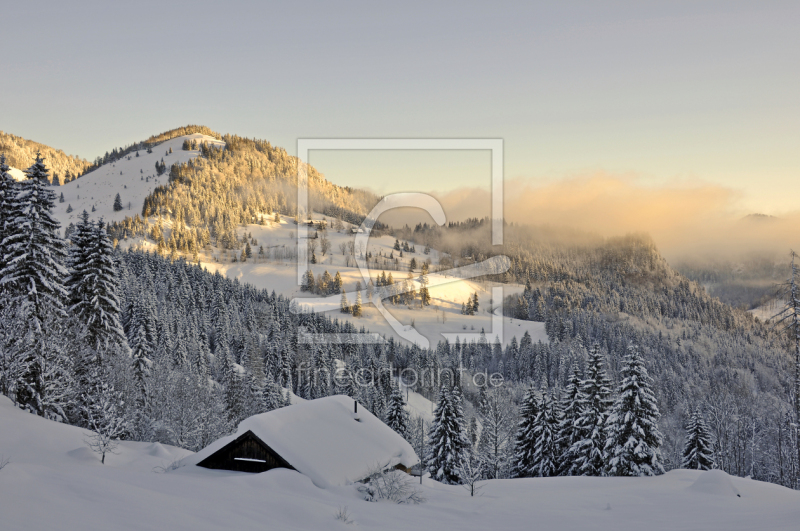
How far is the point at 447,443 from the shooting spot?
37531 mm

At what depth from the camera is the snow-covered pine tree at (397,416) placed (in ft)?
146

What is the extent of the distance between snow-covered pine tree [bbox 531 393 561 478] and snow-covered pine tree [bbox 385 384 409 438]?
12428 millimetres

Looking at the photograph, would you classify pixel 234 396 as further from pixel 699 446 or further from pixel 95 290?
pixel 699 446

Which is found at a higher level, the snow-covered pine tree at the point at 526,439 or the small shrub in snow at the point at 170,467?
the small shrub in snow at the point at 170,467

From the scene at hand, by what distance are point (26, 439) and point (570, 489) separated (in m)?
24.9

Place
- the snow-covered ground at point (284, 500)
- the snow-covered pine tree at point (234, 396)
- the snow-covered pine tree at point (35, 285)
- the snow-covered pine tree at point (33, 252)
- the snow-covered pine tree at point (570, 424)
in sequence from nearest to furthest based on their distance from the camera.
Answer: the snow-covered ground at point (284, 500), the snow-covered pine tree at point (35, 285), the snow-covered pine tree at point (33, 252), the snow-covered pine tree at point (570, 424), the snow-covered pine tree at point (234, 396)

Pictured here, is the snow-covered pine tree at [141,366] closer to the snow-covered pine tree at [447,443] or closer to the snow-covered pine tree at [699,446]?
the snow-covered pine tree at [447,443]

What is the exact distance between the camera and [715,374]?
516 feet

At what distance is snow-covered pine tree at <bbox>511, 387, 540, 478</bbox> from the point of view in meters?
38.2

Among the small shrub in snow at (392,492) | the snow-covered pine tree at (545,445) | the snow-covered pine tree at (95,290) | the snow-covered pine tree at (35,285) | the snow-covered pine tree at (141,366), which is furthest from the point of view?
the snow-covered pine tree at (545,445)

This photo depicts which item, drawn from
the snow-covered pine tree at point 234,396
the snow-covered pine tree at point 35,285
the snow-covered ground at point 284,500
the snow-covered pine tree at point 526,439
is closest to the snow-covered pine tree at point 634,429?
the snow-covered ground at point 284,500

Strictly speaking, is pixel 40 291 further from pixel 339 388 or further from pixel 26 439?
pixel 339 388

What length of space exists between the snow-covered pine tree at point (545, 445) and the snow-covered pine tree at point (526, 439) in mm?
485

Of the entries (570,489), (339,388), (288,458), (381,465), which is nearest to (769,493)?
(570,489)
